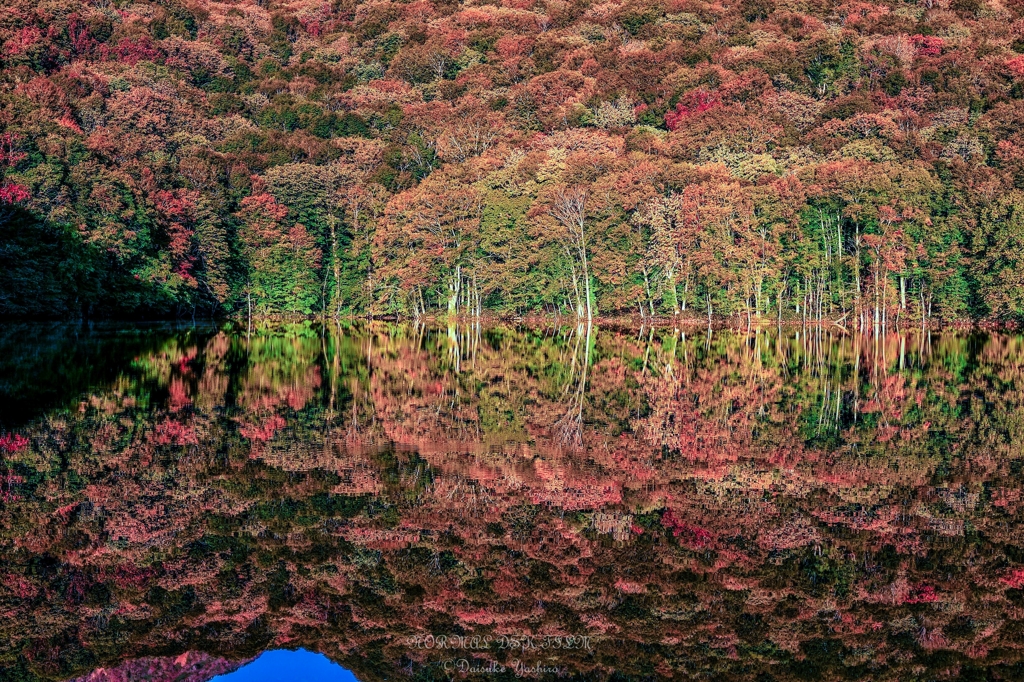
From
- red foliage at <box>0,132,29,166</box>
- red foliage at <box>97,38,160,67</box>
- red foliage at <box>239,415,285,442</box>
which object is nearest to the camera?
red foliage at <box>239,415,285,442</box>

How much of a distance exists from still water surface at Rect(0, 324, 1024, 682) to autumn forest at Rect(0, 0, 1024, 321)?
169 ft

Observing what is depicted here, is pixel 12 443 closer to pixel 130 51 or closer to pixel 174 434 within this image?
pixel 174 434

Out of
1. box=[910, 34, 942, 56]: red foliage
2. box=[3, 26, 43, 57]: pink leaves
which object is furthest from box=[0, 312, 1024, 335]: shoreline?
→ box=[910, 34, 942, 56]: red foliage

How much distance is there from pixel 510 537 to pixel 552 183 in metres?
81.2

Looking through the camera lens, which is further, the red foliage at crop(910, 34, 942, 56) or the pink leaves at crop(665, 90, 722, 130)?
the red foliage at crop(910, 34, 942, 56)

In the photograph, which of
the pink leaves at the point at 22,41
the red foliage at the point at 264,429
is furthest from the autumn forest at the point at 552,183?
the red foliage at the point at 264,429

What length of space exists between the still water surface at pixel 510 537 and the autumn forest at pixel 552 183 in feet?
169

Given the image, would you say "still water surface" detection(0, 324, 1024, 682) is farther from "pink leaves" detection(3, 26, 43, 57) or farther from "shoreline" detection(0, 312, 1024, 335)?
"pink leaves" detection(3, 26, 43, 57)

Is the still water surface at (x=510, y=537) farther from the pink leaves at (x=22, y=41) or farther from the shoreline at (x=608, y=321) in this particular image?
the pink leaves at (x=22, y=41)

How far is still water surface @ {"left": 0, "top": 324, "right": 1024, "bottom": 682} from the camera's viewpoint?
1220 cm

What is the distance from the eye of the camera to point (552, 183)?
94.8 metres

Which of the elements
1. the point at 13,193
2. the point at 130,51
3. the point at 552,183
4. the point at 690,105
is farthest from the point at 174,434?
the point at 130,51

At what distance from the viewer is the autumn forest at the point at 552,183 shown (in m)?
80.8

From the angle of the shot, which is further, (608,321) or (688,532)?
(608,321)
